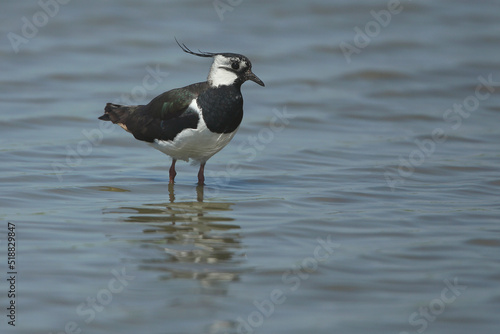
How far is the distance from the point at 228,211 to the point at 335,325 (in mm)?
2805

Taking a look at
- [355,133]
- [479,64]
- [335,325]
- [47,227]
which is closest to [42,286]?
[47,227]

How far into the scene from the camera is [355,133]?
11.1 metres

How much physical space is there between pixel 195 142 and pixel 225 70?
83 cm

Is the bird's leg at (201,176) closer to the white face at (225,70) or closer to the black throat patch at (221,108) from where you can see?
the black throat patch at (221,108)

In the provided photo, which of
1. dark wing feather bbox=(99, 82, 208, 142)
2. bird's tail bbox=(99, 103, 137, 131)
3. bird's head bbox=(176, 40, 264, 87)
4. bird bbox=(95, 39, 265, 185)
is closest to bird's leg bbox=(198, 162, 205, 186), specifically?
bird bbox=(95, 39, 265, 185)

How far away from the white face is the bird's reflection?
122 centimetres

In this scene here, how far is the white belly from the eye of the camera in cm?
802

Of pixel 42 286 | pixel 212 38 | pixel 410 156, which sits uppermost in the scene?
pixel 212 38

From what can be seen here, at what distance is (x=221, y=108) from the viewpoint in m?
8.05

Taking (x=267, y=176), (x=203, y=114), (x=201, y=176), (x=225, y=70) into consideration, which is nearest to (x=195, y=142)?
(x=203, y=114)

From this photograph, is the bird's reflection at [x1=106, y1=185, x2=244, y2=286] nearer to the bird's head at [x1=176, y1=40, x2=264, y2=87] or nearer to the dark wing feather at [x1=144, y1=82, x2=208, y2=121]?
the dark wing feather at [x1=144, y1=82, x2=208, y2=121]

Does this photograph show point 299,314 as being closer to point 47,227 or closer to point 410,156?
point 47,227

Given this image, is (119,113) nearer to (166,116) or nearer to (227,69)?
(166,116)

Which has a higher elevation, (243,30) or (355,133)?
(243,30)
